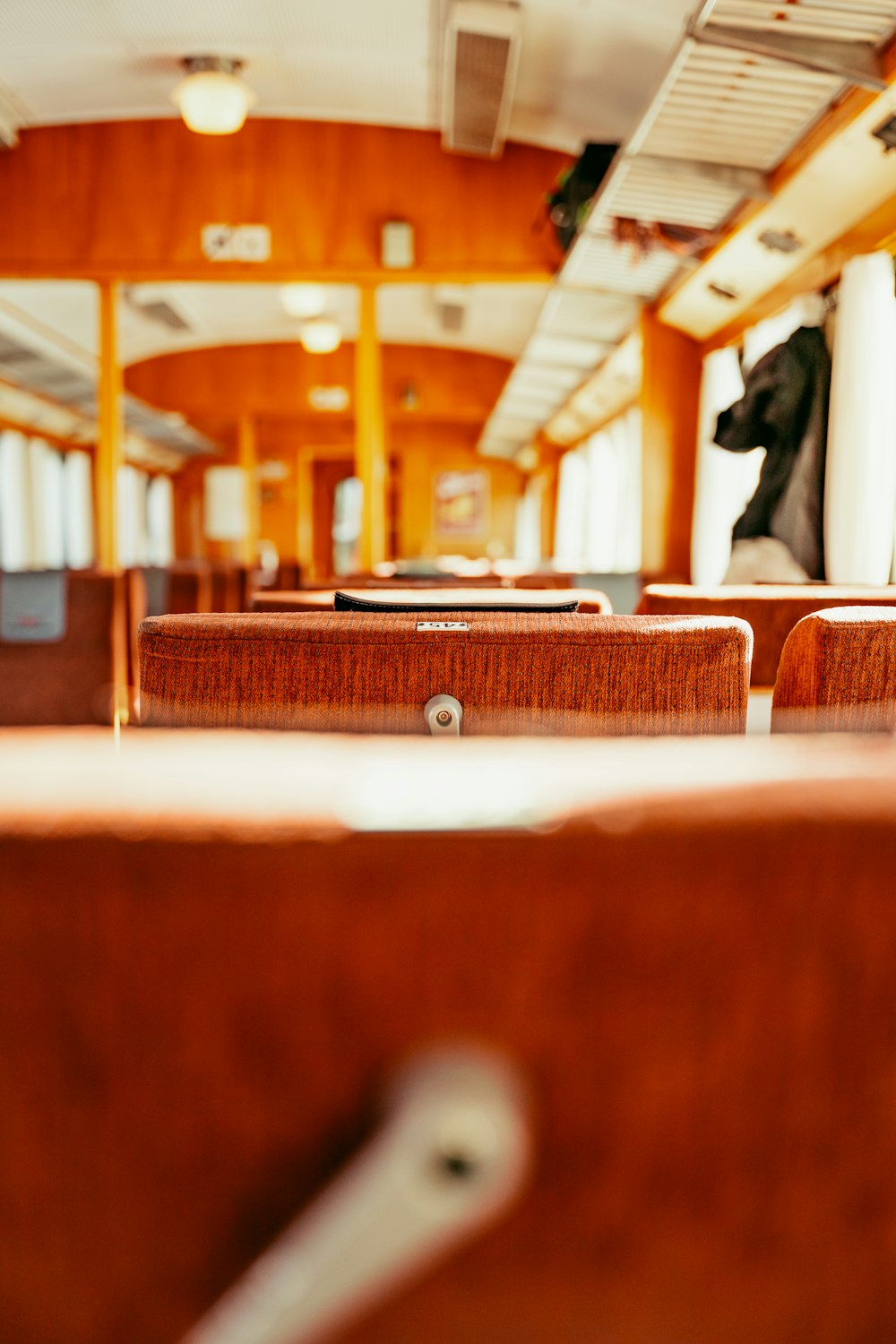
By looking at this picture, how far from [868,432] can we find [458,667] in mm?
3199

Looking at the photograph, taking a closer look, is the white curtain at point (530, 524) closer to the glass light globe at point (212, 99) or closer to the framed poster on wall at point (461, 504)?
the framed poster on wall at point (461, 504)

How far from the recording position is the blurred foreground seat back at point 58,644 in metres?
3.24

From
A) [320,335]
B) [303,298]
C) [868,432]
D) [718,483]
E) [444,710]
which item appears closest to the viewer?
[444,710]

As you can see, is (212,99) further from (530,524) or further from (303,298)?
(530,524)

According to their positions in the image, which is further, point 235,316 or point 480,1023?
point 235,316

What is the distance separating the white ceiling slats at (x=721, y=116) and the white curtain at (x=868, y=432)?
1.93 ft

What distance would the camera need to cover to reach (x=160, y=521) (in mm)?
16422

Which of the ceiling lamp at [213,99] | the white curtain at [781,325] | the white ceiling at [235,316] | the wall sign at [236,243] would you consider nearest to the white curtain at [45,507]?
the white ceiling at [235,316]

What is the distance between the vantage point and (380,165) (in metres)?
5.71

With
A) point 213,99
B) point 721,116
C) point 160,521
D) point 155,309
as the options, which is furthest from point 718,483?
point 160,521

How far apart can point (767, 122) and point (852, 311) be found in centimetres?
69

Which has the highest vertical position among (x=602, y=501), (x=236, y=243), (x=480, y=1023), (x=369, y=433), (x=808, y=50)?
(x=236, y=243)

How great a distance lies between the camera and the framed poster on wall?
14133mm

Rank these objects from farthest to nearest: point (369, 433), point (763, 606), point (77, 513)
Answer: point (77, 513) < point (369, 433) < point (763, 606)
